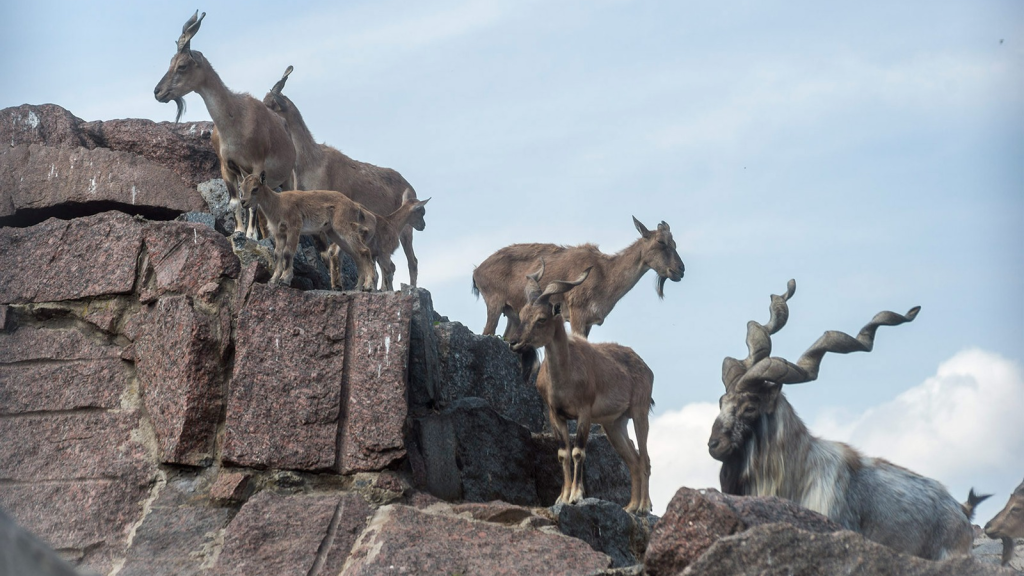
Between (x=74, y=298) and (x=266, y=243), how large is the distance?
1477 millimetres

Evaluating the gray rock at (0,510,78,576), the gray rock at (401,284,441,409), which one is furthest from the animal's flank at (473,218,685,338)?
the gray rock at (0,510,78,576)

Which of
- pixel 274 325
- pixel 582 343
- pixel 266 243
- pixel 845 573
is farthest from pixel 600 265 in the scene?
pixel 845 573

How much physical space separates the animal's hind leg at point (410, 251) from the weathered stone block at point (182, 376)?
12.9 ft

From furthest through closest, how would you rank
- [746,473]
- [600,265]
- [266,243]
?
1. [600,265]
2. [266,243]
3. [746,473]

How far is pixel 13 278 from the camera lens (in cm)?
827

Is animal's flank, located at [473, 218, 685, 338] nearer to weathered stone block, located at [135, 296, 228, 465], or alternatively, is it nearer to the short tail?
weathered stone block, located at [135, 296, 228, 465]

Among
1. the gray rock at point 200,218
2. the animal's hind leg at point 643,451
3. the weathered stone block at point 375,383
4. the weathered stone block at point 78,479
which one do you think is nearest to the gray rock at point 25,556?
the weathered stone block at point 375,383

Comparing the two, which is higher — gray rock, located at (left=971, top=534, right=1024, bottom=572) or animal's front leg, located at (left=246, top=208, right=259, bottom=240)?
animal's front leg, located at (left=246, top=208, right=259, bottom=240)

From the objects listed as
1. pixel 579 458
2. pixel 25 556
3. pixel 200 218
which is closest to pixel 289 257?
pixel 200 218

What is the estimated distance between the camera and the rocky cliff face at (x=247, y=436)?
21.1ft

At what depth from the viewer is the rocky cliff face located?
6422mm

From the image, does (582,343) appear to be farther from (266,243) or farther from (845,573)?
(845,573)

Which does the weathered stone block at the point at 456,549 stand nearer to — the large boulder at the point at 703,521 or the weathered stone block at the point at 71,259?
the large boulder at the point at 703,521

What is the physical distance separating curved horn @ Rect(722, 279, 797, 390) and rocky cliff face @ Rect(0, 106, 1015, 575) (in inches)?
52.2
